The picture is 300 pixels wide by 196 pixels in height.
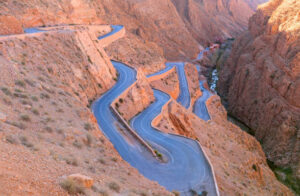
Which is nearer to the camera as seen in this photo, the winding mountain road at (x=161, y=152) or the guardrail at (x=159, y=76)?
the winding mountain road at (x=161, y=152)

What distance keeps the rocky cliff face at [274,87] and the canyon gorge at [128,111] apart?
0.20 meters

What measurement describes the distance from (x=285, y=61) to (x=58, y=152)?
41.5 m

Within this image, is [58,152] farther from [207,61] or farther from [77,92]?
[207,61]

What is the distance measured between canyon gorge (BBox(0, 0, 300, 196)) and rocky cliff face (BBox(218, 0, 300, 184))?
196 millimetres

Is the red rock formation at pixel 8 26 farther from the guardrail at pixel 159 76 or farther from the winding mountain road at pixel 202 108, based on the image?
the winding mountain road at pixel 202 108

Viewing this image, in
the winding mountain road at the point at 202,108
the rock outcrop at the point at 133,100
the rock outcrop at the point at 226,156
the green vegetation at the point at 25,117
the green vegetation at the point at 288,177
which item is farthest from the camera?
the winding mountain road at the point at 202,108

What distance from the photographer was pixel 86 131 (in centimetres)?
1230

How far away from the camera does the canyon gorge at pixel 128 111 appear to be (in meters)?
9.27

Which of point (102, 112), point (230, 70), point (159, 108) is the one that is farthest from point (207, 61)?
point (102, 112)

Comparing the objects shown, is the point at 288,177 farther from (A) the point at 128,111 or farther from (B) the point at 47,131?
(B) the point at 47,131

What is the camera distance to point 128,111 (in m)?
22.9

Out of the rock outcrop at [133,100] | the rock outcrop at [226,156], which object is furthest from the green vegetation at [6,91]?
the rock outcrop at [226,156]

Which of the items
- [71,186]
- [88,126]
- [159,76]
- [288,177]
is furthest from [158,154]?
[159,76]

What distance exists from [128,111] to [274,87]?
98.2ft
